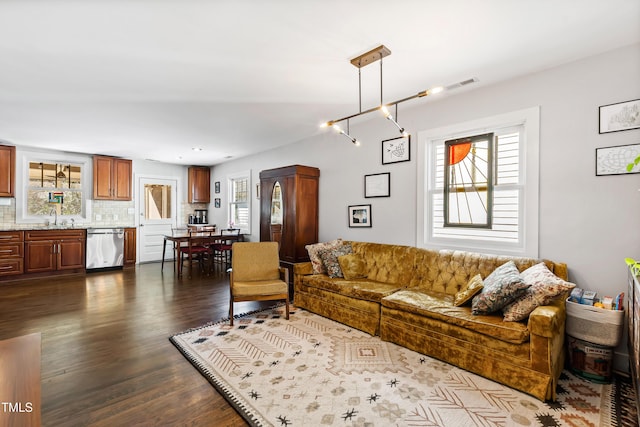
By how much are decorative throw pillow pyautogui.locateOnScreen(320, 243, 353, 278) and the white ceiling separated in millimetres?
1812


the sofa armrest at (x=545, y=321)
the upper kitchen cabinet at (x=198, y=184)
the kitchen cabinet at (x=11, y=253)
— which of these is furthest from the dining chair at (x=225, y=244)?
the sofa armrest at (x=545, y=321)

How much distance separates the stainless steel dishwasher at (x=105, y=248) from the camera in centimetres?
627

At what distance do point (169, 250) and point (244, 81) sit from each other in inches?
243

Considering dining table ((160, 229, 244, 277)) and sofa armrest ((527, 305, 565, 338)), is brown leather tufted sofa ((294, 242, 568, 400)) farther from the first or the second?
dining table ((160, 229, 244, 277))

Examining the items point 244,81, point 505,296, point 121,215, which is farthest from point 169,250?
point 505,296

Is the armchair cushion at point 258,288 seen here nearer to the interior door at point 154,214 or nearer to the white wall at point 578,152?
the white wall at point 578,152

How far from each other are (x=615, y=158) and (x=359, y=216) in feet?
8.91

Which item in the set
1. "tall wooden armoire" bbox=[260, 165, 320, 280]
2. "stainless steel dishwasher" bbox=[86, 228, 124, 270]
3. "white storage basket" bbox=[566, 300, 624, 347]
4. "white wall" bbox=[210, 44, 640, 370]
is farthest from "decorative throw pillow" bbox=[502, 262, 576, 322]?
"stainless steel dishwasher" bbox=[86, 228, 124, 270]

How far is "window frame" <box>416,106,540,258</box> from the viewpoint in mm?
2875

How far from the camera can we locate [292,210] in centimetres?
473

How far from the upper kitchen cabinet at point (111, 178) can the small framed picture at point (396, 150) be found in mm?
6054

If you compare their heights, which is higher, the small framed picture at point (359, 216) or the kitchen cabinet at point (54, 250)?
the small framed picture at point (359, 216)

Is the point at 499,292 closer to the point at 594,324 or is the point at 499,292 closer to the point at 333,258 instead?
the point at 594,324

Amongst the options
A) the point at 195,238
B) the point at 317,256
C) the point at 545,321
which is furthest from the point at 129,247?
the point at 545,321
